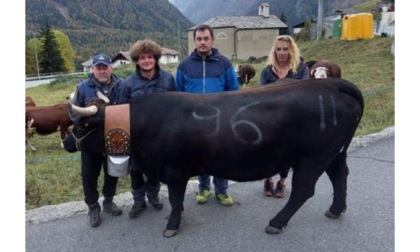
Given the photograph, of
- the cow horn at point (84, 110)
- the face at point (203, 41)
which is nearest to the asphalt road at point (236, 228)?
the cow horn at point (84, 110)

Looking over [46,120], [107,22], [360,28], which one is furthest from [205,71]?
[107,22]

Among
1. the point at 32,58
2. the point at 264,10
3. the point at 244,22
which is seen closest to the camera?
the point at 244,22

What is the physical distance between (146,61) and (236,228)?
6.33ft

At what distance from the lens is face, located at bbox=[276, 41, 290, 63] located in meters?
4.16

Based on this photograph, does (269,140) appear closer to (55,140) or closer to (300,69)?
(300,69)

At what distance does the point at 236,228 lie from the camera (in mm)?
3867

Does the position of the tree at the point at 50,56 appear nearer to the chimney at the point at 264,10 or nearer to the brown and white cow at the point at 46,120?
the chimney at the point at 264,10

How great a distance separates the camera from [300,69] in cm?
426

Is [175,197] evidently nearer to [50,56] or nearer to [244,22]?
[244,22]

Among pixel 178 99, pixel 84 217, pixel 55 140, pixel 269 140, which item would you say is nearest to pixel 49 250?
pixel 84 217

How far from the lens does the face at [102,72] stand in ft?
12.8

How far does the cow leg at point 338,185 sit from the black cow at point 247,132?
372 millimetres

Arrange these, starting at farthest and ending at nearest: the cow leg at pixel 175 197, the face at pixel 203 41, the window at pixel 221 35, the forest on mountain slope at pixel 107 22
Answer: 1. the forest on mountain slope at pixel 107 22
2. the window at pixel 221 35
3. the face at pixel 203 41
4. the cow leg at pixel 175 197

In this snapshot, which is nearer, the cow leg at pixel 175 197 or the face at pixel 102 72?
the cow leg at pixel 175 197
